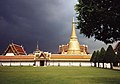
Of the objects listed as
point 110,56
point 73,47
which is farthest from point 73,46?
point 110,56

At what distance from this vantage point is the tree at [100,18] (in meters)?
19.0

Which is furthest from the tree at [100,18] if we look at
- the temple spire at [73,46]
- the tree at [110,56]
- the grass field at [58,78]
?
the temple spire at [73,46]

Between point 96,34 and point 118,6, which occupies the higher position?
point 118,6

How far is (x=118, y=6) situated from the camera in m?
18.2

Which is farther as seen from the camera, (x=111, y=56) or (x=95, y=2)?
(x=111, y=56)

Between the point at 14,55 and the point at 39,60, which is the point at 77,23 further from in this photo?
the point at 14,55

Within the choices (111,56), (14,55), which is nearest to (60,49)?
(14,55)

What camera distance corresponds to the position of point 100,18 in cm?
1997

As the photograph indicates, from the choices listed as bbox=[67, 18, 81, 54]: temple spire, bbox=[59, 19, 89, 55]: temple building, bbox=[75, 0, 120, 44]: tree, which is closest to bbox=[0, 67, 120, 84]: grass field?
bbox=[75, 0, 120, 44]: tree

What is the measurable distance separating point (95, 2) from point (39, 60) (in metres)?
89.9

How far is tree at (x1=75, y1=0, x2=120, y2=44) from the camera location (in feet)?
62.2

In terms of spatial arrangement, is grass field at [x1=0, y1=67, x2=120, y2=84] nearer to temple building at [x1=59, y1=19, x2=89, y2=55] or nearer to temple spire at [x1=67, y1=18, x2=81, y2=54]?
temple spire at [x1=67, y1=18, x2=81, y2=54]

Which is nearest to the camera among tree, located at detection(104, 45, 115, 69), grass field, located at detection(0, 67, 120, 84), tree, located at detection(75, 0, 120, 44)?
tree, located at detection(75, 0, 120, 44)

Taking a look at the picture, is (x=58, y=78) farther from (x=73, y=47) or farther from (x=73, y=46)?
(x=73, y=46)
